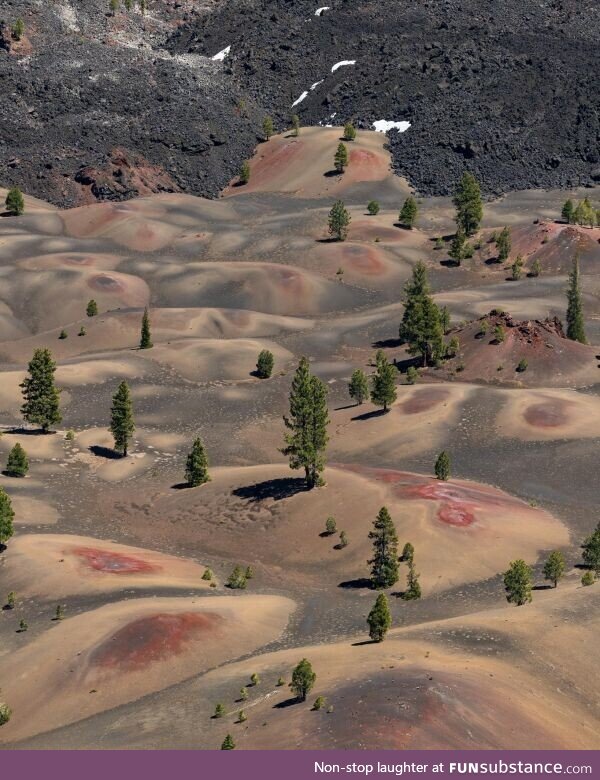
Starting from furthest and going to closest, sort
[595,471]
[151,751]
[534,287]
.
→ [534,287]
[595,471]
[151,751]

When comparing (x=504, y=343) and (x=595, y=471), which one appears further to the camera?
(x=504, y=343)

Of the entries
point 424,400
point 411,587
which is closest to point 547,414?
point 424,400

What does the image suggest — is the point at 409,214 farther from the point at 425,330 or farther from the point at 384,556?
the point at 384,556

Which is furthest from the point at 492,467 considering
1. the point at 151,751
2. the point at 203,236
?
the point at 203,236

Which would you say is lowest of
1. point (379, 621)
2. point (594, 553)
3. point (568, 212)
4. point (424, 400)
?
point (424, 400)

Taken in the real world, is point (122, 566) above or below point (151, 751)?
below

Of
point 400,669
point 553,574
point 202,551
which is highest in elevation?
point 400,669

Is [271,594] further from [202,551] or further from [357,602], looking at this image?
[202,551]
